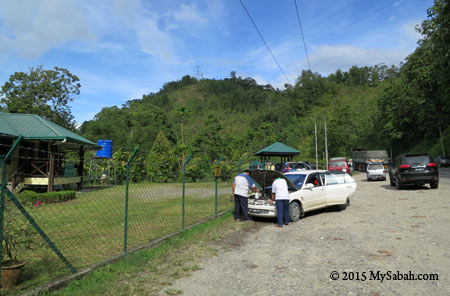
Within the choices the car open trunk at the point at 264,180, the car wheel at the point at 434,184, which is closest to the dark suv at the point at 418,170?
the car wheel at the point at 434,184

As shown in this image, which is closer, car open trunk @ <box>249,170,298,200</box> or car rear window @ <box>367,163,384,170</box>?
car open trunk @ <box>249,170,298,200</box>

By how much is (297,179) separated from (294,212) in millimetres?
1395

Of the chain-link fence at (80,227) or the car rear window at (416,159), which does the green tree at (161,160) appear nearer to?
the chain-link fence at (80,227)

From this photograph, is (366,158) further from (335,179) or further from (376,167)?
(335,179)

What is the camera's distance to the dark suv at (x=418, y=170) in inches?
601

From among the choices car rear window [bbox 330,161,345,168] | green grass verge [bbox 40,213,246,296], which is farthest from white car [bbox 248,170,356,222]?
car rear window [bbox 330,161,345,168]

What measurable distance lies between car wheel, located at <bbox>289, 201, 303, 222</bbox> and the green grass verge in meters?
2.47

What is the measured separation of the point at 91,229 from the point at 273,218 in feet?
18.4

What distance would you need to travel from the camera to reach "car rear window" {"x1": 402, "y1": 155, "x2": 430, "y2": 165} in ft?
50.3

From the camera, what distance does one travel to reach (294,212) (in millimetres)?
9898


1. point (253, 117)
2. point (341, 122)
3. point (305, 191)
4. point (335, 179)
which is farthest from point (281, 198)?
point (253, 117)

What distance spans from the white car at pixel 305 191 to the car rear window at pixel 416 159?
18.7 feet

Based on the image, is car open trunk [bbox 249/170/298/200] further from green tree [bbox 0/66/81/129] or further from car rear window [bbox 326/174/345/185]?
green tree [bbox 0/66/81/129]

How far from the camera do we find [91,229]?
873cm
